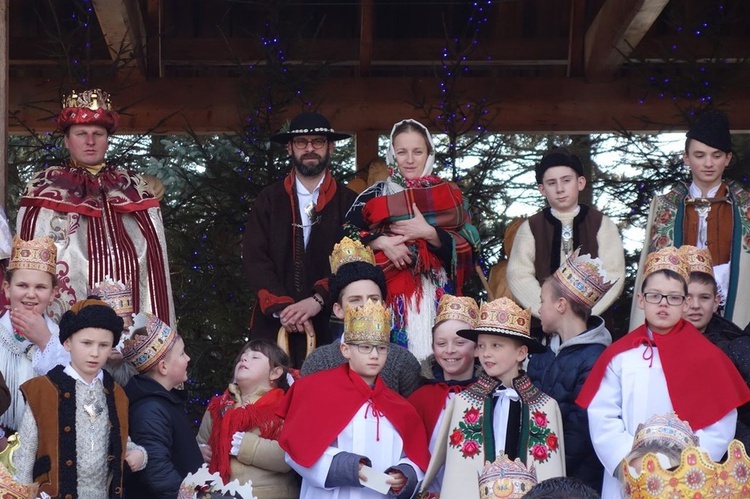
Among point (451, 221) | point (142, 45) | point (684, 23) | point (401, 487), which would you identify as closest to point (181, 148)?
point (142, 45)

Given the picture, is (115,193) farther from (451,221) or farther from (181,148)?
(181,148)

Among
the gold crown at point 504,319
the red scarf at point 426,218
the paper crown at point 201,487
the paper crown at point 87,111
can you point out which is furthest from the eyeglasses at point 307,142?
the paper crown at point 201,487

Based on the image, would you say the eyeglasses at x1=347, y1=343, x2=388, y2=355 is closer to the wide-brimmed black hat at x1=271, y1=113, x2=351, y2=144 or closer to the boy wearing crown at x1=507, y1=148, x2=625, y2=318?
the boy wearing crown at x1=507, y1=148, x2=625, y2=318

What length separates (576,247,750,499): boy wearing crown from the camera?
5.91m

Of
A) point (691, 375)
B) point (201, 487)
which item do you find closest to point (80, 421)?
point (201, 487)

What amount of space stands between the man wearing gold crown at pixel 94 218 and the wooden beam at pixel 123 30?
5.47 ft

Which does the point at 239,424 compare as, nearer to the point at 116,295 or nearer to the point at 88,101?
the point at 116,295

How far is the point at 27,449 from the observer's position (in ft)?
18.8

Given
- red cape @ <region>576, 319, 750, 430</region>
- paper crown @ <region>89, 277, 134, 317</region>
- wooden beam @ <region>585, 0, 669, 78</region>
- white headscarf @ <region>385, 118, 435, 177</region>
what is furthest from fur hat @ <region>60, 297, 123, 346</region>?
wooden beam @ <region>585, 0, 669, 78</region>

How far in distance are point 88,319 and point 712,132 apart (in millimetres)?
3265

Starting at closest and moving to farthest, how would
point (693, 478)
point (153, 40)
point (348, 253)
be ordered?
point (693, 478) < point (348, 253) < point (153, 40)

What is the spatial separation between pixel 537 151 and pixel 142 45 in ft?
14.3

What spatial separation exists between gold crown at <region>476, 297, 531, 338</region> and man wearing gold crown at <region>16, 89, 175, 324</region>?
6.86 ft

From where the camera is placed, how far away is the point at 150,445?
19.9 feet
